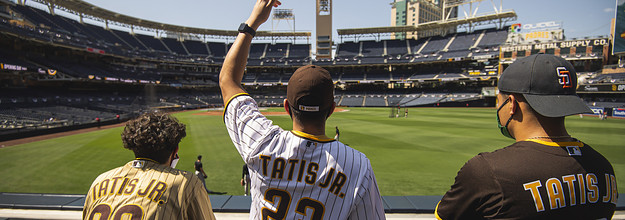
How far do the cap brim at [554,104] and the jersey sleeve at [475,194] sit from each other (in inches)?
19.4

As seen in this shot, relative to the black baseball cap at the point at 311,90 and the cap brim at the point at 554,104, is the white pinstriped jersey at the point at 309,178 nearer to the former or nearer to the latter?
the black baseball cap at the point at 311,90

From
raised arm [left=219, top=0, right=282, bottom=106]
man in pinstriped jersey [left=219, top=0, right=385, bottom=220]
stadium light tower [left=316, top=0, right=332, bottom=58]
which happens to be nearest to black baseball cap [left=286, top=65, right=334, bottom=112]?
man in pinstriped jersey [left=219, top=0, right=385, bottom=220]

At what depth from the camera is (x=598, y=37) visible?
46.2m

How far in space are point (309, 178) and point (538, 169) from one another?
1327 millimetres

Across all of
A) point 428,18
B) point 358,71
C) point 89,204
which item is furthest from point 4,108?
point 428,18

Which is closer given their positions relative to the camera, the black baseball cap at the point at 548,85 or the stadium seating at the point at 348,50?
the black baseball cap at the point at 548,85

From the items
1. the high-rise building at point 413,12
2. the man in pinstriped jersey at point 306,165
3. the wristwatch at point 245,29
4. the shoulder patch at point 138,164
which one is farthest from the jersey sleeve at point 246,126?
the high-rise building at point 413,12

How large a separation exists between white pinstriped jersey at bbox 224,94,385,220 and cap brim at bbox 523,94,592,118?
1141 millimetres

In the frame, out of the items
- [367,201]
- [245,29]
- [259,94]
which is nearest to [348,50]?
[259,94]

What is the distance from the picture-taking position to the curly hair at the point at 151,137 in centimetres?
213

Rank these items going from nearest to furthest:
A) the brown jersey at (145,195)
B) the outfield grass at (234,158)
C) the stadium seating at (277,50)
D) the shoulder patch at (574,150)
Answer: the shoulder patch at (574,150) → the brown jersey at (145,195) → the outfield grass at (234,158) → the stadium seating at (277,50)

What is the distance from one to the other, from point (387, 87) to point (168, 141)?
71.9 m

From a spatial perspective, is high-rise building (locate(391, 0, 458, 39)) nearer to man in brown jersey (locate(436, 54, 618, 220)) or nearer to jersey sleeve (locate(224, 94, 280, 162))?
man in brown jersey (locate(436, 54, 618, 220))

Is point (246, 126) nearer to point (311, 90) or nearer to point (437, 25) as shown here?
point (311, 90)
